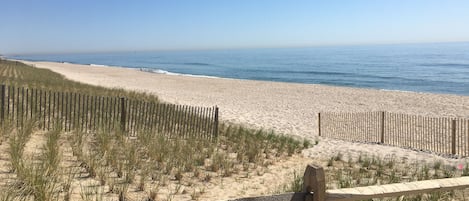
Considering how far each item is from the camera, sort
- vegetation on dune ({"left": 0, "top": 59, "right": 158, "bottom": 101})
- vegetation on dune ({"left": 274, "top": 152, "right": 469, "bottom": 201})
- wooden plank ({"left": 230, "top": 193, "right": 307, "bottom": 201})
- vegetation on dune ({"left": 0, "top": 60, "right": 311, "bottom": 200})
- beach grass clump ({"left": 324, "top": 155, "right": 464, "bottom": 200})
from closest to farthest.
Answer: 1. wooden plank ({"left": 230, "top": 193, "right": 307, "bottom": 201})
2. vegetation on dune ({"left": 0, "top": 60, "right": 311, "bottom": 200})
3. vegetation on dune ({"left": 274, "top": 152, "right": 469, "bottom": 201})
4. beach grass clump ({"left": 324, "top": 155, "right": 464, "bottom": 200})
5. vegetation on dune ({"left": 0, "top": 59, "right": 158, "bottom": 101})

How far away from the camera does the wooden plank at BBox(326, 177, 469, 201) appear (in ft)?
10.6

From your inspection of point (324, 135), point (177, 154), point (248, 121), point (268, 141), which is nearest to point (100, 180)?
point (177, 154)

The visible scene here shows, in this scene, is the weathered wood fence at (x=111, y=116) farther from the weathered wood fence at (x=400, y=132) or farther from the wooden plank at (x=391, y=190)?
the wooden plank at (x=391, y=190)

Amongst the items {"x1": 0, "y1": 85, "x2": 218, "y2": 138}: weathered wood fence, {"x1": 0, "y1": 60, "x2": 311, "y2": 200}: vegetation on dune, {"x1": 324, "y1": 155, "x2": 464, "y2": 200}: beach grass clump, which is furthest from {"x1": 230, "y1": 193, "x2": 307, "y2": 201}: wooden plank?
{"x1": 0, "y1": 85, "x2": 218, "y2": 138}: weathered wood fence

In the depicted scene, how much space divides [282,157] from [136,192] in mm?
4945

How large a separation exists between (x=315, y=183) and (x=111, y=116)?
331 inches

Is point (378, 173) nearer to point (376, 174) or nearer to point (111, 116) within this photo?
point (376, 174)

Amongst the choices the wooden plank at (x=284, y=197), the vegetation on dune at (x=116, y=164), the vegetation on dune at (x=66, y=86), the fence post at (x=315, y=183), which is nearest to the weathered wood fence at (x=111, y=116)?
the vegetation on dune at (x=116, y=164)

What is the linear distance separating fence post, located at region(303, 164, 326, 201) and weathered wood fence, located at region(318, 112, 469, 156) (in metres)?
10.6

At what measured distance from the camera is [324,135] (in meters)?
15.2

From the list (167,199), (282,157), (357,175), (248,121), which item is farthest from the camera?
(248,121)

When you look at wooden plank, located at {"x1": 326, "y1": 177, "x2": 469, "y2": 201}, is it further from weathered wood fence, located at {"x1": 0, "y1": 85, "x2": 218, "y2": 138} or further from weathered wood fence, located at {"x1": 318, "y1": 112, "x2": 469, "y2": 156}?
weathered wood fence, located at {"x1": 318, "y1": 112, "x2": 469, "y2": 156}

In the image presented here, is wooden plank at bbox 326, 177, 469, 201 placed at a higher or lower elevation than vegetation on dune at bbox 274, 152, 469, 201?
higher

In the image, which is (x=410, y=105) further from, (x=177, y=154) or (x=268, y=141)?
(x=177, y=154)
